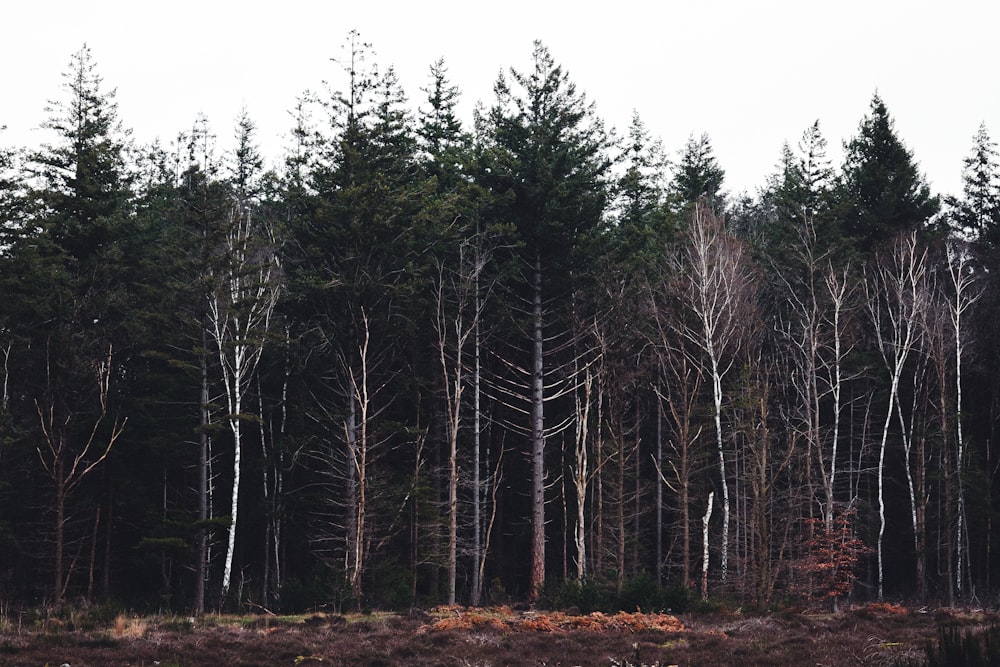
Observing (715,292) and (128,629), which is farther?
(715,292)

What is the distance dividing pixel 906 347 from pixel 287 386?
2230 cm

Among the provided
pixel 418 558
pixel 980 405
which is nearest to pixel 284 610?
pixel 418 558

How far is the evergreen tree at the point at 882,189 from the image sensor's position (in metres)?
37.5

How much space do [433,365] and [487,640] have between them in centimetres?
1608

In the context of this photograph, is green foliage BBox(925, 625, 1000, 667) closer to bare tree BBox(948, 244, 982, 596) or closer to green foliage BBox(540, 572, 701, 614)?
green foliage BBox(540, 572, 701, 614)

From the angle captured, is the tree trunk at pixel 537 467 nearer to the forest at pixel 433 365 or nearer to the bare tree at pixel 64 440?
the forest at pixel 433 365

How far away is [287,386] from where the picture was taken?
33.3 metres

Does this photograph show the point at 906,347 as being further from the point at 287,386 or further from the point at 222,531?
the point at 222,531

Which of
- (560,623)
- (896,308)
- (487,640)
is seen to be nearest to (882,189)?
(896,308)

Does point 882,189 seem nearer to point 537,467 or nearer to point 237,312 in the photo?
point 537,467

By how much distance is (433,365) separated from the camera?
1275 inches

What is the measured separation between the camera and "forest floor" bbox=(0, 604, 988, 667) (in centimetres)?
1473

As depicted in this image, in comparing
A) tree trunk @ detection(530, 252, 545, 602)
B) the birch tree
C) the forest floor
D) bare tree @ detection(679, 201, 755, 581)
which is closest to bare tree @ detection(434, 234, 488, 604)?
tree trunk @ detection(530, 252, 545, 602)

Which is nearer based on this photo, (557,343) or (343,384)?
(343,384)
